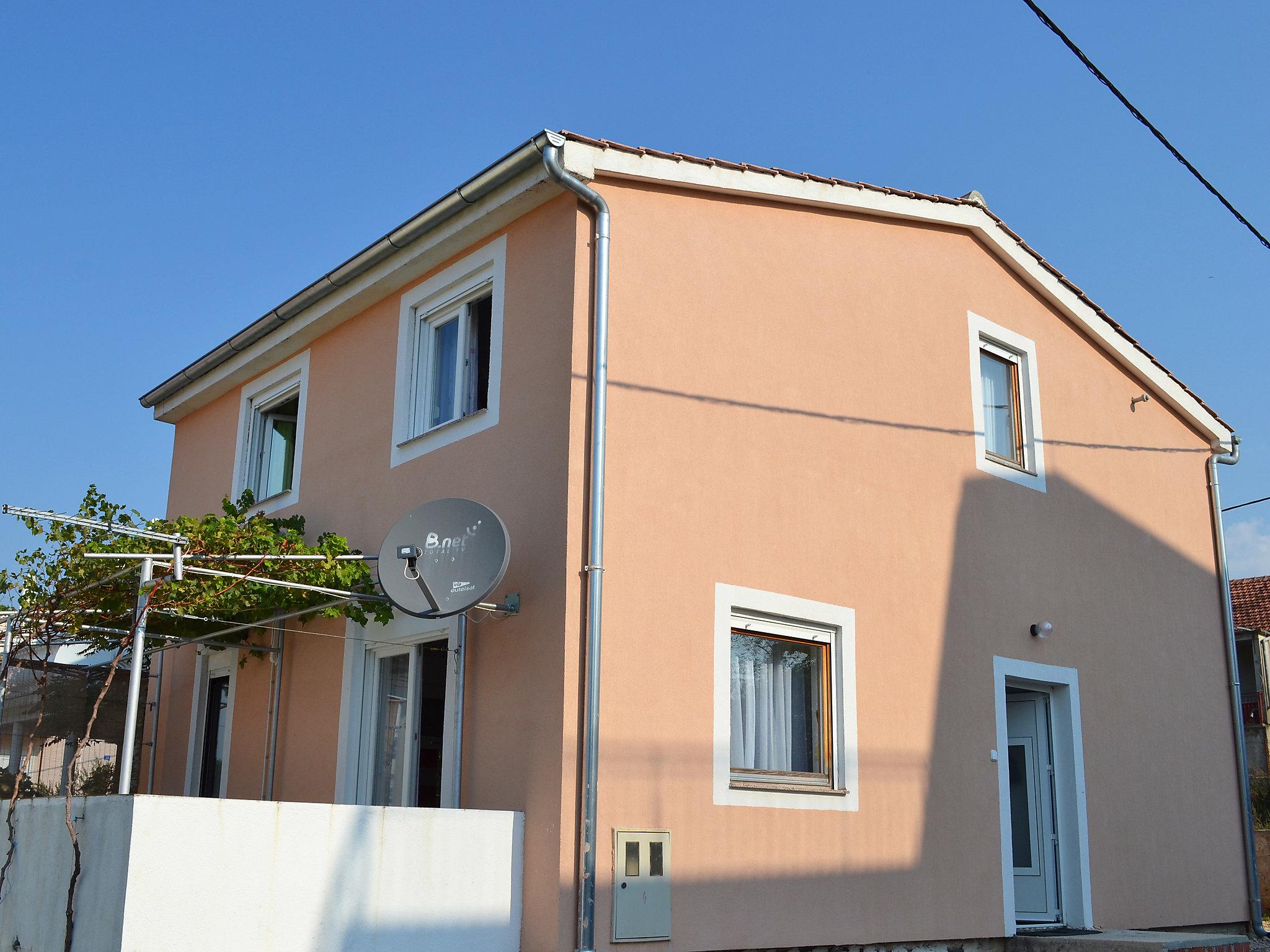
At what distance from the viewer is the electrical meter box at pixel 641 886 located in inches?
298

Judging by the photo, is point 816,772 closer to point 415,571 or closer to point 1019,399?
point 415,571

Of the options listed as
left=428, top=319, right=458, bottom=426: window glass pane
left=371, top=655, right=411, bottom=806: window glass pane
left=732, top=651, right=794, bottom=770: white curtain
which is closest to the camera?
left=732, top=651, right=794, bottom=770: white curtain

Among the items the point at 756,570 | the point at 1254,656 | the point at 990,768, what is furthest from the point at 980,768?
the point at 1254,656

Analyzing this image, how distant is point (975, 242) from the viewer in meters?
11.7

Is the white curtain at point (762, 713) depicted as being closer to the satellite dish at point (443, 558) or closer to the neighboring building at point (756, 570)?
the neighboring building at point (756, 570)

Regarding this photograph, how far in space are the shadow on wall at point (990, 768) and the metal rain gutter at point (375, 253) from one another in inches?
115

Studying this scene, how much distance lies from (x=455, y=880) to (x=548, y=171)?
14.6 feet

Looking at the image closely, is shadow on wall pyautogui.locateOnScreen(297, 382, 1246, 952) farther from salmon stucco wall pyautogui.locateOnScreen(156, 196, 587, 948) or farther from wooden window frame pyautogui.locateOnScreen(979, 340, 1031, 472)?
wooden window frame pyautogui.locateOnScreen(979, 340, 1031, 472)

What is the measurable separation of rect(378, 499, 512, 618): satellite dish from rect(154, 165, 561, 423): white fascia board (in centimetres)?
221

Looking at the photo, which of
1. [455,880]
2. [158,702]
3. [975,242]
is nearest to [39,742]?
[158,702]

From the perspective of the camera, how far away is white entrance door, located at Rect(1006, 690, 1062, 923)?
35.5ft

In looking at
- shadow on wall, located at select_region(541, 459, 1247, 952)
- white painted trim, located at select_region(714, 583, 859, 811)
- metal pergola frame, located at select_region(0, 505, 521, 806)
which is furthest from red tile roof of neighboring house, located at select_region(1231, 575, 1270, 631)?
metal pergola frame, located at select_region(0, 505, 521, 806)

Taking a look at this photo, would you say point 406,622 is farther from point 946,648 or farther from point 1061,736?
point 1061,736

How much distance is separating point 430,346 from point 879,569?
3.95m
